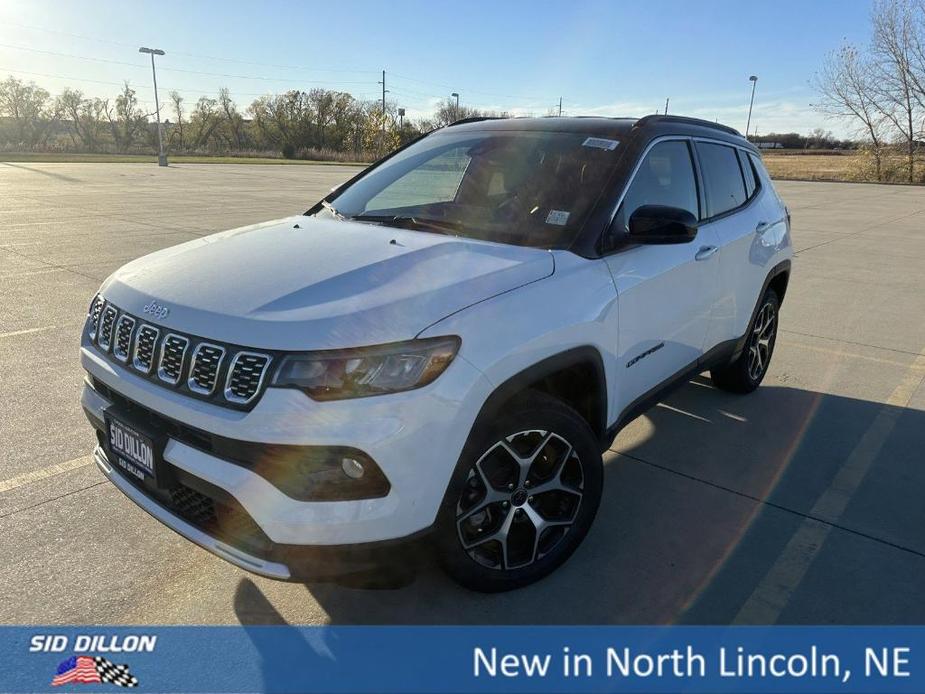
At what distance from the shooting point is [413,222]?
125 inches

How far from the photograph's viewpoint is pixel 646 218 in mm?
2885

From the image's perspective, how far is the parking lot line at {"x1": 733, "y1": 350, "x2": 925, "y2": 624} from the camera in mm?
2658

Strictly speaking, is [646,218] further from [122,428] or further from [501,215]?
[122,428]

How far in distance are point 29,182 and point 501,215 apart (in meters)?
25.1

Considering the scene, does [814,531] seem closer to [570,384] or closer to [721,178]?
[570,384]

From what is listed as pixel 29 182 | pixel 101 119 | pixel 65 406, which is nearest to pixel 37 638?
pixel 65 406

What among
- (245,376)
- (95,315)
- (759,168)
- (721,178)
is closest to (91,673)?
(245,376)

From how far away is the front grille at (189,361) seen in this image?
82.0 inches

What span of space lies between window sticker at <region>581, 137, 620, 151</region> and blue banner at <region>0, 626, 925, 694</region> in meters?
2.14

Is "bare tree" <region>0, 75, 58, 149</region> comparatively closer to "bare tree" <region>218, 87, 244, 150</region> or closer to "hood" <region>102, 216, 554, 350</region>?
"bare tree" <region>218, 87, 244, 150</region>

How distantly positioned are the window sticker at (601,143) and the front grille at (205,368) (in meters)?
2.05

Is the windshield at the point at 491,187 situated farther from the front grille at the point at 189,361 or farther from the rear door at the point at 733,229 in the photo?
the front grille at the point at 189,361

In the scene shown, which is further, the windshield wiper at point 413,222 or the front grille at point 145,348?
the windshield wiper at point 413,222

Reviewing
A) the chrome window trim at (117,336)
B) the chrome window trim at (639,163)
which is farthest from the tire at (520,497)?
the chrome window trim at (117,336)
